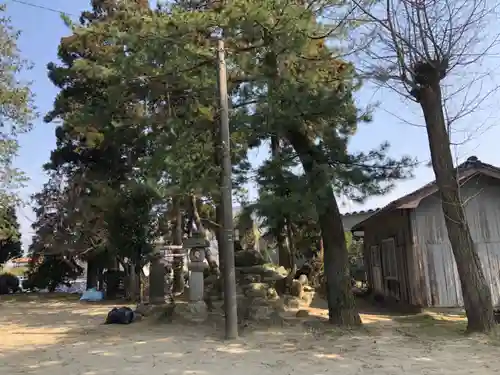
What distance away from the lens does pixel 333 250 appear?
364 inches

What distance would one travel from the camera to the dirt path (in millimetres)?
5934

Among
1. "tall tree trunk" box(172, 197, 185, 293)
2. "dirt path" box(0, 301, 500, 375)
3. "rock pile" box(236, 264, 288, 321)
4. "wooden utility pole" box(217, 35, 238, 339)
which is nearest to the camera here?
"dirt path" box(0, 301, 500, 375)

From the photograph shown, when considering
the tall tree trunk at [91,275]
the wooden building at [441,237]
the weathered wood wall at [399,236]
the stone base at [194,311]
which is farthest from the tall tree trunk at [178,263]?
the wooden building at [441,237]

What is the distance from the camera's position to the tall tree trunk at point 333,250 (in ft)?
29.2

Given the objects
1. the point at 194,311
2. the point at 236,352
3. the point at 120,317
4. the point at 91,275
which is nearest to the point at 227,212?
the point at 236,352

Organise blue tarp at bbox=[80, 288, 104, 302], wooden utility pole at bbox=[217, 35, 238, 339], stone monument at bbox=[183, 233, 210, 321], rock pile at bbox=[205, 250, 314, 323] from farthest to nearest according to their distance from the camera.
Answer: blue tarp at bbox=[80, 288, 104, 302], stone monument at bbox=[183, 233, 210, 321], rock pile at bbox=[205, 250, 314, 323], wooden utility pole at bbox=[217, 35, 238, 339]

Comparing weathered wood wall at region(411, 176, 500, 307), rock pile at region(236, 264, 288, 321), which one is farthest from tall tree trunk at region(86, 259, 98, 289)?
weathered wood wall at region(411, 176, 500, 307)

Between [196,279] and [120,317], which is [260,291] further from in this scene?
[120,317]

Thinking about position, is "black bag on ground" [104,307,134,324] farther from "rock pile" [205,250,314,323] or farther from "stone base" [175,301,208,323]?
"rock pile" [205,250,314,323]

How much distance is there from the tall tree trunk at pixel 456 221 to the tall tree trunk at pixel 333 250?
1.95 metres

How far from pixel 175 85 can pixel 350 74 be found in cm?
343

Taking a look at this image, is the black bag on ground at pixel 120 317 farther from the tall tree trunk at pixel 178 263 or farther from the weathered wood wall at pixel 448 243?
the weathered wood wall at pixel 448 243

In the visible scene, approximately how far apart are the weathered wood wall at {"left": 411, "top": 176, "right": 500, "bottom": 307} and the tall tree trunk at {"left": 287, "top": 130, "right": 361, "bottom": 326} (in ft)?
10.6

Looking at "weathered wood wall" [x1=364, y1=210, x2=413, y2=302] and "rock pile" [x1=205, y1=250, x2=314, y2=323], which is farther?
"weathered wood wall" [x1=364, y1=210, x2=413, y2=302]
